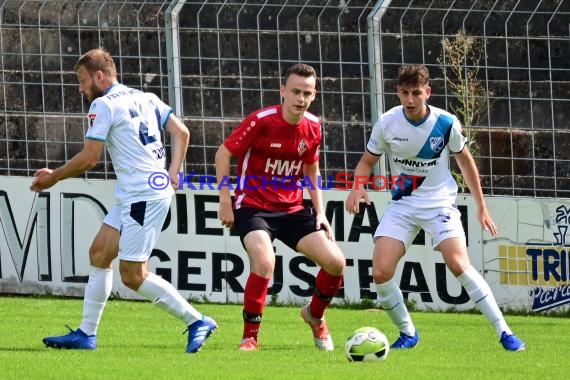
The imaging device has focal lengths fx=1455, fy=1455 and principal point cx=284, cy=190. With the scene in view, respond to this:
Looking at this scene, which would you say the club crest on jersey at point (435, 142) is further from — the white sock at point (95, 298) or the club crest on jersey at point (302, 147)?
the white sock at point (95, 298)

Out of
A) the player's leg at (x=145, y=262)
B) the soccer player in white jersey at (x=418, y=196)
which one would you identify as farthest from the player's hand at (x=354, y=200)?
the player's leg at (x=145, y=262)

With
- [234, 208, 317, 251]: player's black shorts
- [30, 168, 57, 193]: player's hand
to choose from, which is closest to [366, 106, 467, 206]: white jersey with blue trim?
[234, 208, 317, 251]: player's black shorts

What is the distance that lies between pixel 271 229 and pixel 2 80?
233 inches

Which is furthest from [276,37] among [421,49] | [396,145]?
[396,145]

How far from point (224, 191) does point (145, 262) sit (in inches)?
28.8

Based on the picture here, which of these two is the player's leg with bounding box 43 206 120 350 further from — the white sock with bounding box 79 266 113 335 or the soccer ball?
the soccer ball

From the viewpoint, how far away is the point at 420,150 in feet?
33.6

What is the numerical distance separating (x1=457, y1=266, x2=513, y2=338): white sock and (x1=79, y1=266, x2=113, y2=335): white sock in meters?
2.46

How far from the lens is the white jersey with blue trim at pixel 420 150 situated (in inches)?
403

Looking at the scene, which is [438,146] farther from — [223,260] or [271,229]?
[223,260]

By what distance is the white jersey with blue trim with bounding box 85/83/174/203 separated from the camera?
9.55 m

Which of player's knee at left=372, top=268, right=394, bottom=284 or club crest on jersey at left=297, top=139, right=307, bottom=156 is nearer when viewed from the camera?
club crest on jersey at left=297, top=139, right=307, bottom=156

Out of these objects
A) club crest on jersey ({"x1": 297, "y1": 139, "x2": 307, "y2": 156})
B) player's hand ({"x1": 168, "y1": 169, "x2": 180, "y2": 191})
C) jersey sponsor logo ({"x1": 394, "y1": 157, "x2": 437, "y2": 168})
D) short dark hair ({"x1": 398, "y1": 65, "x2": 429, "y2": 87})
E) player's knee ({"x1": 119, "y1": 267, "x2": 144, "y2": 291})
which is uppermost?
short dark hair ({"x1": 398, "y1": 65, "x2": 429, "y2": 87})

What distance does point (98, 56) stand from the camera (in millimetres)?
9719
